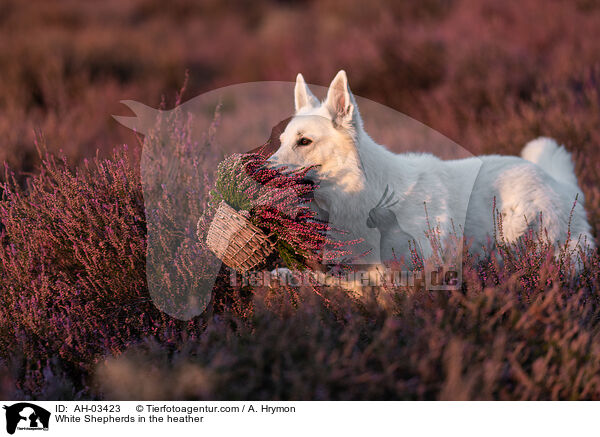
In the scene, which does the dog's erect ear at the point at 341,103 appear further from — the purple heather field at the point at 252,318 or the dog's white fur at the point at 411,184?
the purple heather field at the point at 252,318

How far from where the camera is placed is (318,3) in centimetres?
1356

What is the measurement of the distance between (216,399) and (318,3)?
44.7 ft

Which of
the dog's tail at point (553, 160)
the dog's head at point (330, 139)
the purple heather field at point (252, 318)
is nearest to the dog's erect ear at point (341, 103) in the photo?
the dog's head at point (330, 139)

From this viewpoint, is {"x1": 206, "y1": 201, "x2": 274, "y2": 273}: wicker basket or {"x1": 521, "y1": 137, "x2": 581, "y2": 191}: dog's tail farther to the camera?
{"x1": 521, "y1": 137, "x2": 581, "y2": 191}: dog's tail

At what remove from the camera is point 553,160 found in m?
3.77

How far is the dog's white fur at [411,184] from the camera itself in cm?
263

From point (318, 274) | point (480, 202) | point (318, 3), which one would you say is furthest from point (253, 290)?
point (318, 3)

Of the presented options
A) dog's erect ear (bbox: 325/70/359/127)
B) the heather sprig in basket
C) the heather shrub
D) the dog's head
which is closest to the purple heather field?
the heather shrub

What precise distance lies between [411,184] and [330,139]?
0.64 metres

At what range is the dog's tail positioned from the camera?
3.69 m

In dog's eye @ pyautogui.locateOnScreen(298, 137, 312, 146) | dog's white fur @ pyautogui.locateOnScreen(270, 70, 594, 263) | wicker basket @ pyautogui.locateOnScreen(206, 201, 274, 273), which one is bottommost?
wicker basket @ pyautogui.locateOnScreen(206, 201, 274, 273)
